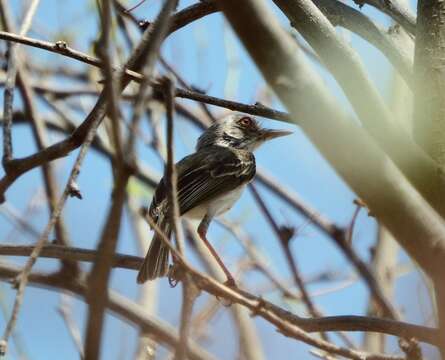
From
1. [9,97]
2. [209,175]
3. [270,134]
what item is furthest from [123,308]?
[270,134]

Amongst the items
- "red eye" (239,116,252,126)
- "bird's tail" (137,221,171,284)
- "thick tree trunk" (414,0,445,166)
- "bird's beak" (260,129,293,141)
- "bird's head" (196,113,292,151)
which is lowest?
"thick tree trunk" (414,0,445,166)

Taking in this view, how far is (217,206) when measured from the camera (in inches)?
229

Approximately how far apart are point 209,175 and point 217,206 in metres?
0.25

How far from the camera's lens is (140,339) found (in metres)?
4.32

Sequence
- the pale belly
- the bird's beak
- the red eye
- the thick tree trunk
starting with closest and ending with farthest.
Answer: the thick tree trunk
the pale belly
the bird's beak
the red eye

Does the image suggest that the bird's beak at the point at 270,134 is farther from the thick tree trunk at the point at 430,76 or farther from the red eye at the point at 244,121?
the thick tree trunk at the point at 430,76

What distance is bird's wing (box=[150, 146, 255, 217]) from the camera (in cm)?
560

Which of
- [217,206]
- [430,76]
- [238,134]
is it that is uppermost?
[238,134]

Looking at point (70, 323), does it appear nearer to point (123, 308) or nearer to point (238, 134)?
point (123, 308)

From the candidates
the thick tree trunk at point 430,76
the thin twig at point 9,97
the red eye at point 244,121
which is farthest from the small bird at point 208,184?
the thick tree trunk at point 430,76

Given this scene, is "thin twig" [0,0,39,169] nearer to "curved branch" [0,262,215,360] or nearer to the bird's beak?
"curved branch" [0,262,215,360]

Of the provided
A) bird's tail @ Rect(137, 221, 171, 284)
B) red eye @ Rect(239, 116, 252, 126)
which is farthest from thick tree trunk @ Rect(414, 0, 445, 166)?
red eye @ Rect(239, 116, 252, 126)

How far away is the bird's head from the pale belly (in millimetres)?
1056

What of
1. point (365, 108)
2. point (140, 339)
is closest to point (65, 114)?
point (140, 339)
